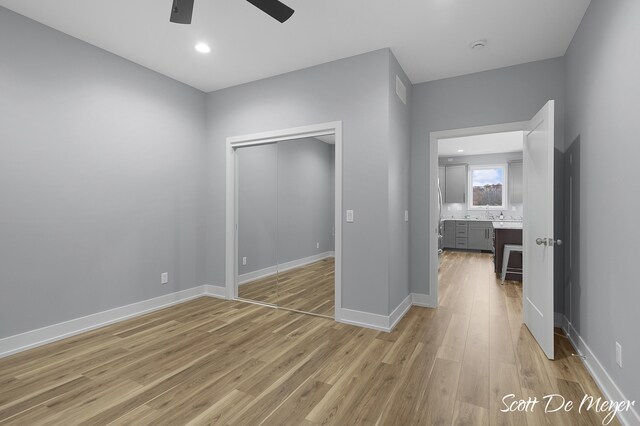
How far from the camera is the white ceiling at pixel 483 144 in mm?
6668

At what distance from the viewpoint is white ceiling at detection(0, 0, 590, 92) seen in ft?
8.04

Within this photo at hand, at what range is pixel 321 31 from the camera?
278 centimetres

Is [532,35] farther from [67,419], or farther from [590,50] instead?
[67,419]

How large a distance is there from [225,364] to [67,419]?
0.94 meters

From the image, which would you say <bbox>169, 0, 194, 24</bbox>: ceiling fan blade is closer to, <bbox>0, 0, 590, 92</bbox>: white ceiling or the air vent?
<bbox>0, 0, 590, 92</bbox>: white ceiling

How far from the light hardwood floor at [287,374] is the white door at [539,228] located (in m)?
0.25

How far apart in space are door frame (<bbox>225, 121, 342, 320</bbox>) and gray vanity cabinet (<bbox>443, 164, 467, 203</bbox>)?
22.6 feet

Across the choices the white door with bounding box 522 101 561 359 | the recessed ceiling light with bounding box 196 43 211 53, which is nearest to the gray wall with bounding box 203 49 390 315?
the recessed ceiling light with bounding box 196 43 211 53

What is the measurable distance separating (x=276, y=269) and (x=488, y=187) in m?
7.34

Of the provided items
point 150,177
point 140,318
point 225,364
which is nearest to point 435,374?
point 225,364

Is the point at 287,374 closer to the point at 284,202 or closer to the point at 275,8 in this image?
the point at 284,202

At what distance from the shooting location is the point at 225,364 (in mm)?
2389

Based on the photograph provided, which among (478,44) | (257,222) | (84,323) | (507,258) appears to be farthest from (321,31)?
(507,258)

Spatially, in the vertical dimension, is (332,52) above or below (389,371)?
above
